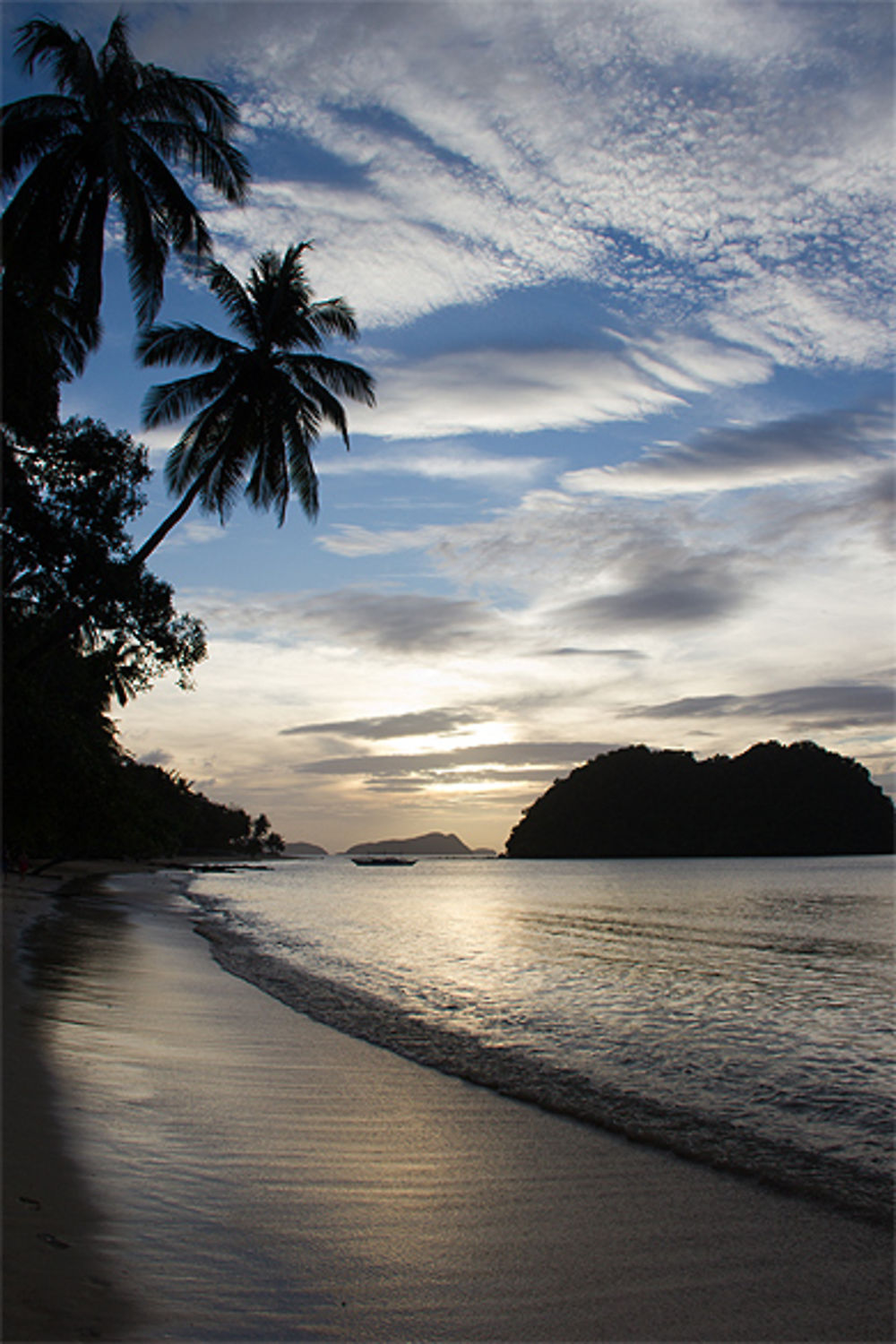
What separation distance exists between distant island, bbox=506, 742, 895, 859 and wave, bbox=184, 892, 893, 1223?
525 ft

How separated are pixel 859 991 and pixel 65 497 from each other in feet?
54.7

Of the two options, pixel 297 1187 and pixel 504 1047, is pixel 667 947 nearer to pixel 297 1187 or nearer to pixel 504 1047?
pixel 504 1047

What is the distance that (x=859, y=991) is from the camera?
15039 mm

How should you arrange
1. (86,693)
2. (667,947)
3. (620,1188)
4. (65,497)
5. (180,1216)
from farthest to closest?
(667,947) → (86,693) → (65,497) → (620,1188) → (180,1216)

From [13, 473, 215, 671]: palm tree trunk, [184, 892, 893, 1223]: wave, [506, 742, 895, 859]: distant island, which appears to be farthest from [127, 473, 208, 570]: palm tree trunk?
[506, 742, 895, 859]: distant island

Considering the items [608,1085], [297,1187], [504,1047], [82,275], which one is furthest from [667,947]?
[82,275]

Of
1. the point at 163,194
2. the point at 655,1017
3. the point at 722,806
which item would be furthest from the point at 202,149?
the point at 722,806

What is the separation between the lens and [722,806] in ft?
542

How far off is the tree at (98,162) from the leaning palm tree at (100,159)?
0.02 metres

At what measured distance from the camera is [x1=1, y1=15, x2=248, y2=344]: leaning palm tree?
15070mm

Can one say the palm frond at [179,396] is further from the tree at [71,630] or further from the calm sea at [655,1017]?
the calm sea at [655,1017]

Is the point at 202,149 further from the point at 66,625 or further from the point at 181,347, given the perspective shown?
the point at 66,625

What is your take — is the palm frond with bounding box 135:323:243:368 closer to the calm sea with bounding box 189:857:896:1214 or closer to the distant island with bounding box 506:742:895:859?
the calm sea with bounding box 189:857:896:1214

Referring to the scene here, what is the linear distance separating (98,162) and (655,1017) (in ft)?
58.6
